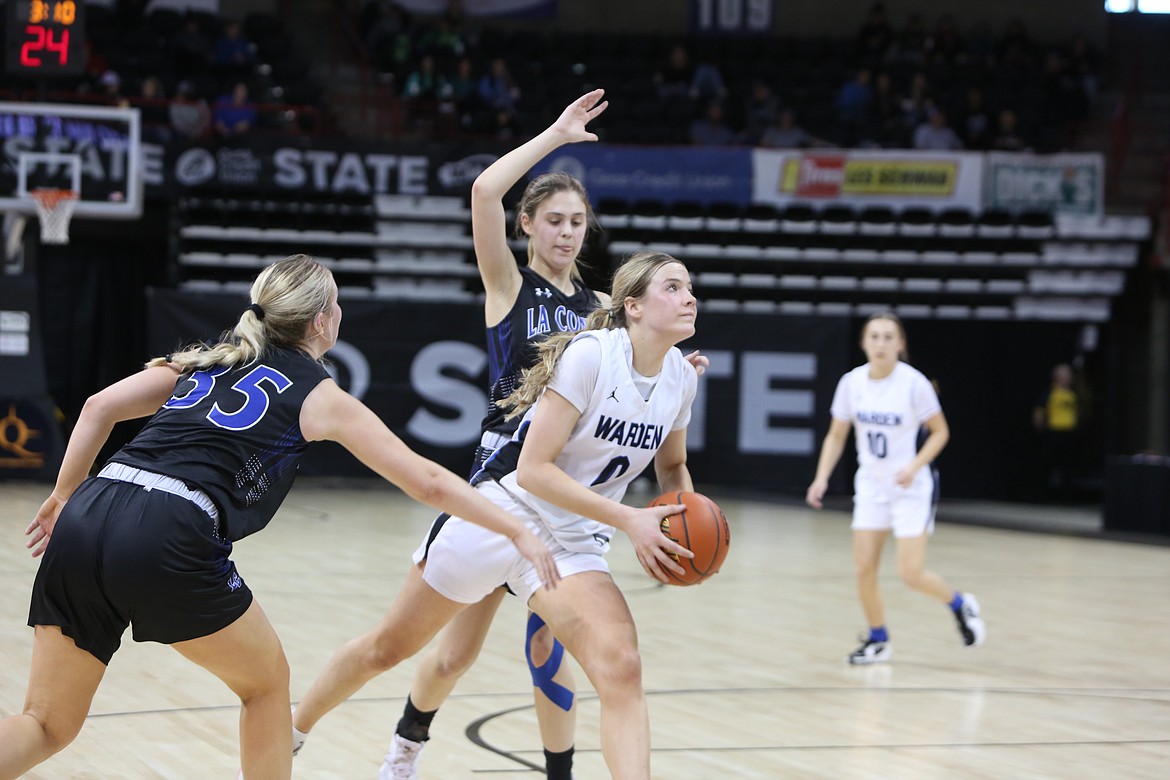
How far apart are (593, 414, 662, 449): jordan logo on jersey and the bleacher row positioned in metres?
12.9

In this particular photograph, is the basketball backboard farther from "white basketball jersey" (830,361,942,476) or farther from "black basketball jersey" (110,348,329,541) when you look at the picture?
"black basketball jersey" (110,348,329,541)

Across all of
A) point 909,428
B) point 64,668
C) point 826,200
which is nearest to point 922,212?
point 826,200

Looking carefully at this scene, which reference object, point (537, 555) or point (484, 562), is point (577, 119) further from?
point (537, 555)

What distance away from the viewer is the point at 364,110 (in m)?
18.7

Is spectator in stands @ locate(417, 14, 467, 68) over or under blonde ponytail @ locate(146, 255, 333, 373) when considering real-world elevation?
over

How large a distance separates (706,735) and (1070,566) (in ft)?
23.6

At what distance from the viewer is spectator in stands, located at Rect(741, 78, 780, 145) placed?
722 inches

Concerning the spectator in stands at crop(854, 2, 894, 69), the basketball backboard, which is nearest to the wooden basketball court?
the basketball backboard

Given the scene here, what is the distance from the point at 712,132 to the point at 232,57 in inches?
242

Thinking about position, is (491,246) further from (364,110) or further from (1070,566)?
(364,110)

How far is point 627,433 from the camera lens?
3992 millimetres

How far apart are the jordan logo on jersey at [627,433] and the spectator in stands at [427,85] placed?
14895 mm

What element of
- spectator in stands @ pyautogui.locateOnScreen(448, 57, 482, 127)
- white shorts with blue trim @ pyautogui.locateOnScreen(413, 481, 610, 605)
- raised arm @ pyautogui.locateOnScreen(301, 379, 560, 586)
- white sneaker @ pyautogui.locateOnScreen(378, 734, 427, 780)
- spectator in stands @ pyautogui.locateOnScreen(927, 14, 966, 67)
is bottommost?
white sneaker @ pyautogui.locateOnScreen(378, 734, 427, 780)

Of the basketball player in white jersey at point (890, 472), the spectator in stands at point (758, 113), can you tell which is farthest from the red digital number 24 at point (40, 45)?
the basketball player in white jersey at point (890, 472)
